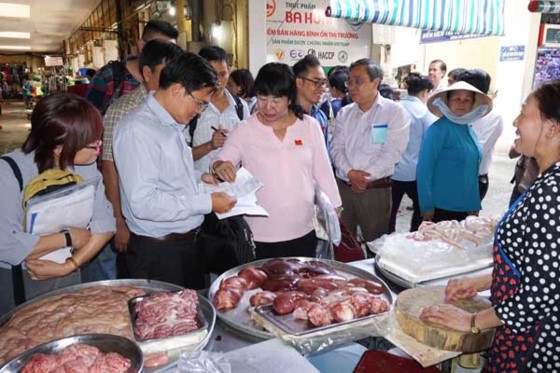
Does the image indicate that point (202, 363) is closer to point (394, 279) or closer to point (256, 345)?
point (256, 345)

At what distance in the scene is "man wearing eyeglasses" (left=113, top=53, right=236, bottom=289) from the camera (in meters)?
1.88

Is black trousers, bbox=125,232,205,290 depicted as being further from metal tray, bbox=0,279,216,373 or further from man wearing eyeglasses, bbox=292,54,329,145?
man wearing eyeglasses, bbox=292,54,329,145

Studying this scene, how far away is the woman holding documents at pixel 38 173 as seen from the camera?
65.8 inches

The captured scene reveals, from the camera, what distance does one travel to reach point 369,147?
3.47 m

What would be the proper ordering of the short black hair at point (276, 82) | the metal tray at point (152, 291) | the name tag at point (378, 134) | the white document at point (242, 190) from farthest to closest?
1. the name tag at point (378, 134)
2. the short black hair at point (276, 82)
3. the white document at point (242, 190)
4. the metal tray at point (152, 291)

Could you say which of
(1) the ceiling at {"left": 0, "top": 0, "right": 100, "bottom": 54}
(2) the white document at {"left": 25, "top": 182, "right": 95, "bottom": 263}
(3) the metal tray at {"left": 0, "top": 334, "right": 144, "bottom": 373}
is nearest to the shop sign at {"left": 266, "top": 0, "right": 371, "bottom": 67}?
(2) the white document at {"left": 25, "top": 182, "right": 95, "bottom": 263}

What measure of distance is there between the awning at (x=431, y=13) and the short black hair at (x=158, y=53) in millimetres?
2028

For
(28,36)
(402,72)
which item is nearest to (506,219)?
(402,72)

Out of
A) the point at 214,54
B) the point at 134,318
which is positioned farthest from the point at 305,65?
the point at 134,318

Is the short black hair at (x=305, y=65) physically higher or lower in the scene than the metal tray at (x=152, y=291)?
higher

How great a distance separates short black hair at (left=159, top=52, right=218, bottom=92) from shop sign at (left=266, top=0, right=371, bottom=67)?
14.8 ft

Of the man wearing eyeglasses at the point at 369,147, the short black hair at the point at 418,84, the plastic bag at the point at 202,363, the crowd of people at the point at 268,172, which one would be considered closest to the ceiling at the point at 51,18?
the crowd of people at the point at 268,172

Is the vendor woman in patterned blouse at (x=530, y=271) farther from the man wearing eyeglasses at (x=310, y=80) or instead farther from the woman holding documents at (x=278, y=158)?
the man wearing eyeglasses at (x=310, y=80)

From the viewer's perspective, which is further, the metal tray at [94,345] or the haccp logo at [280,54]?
the haccp logo at [280,54]
